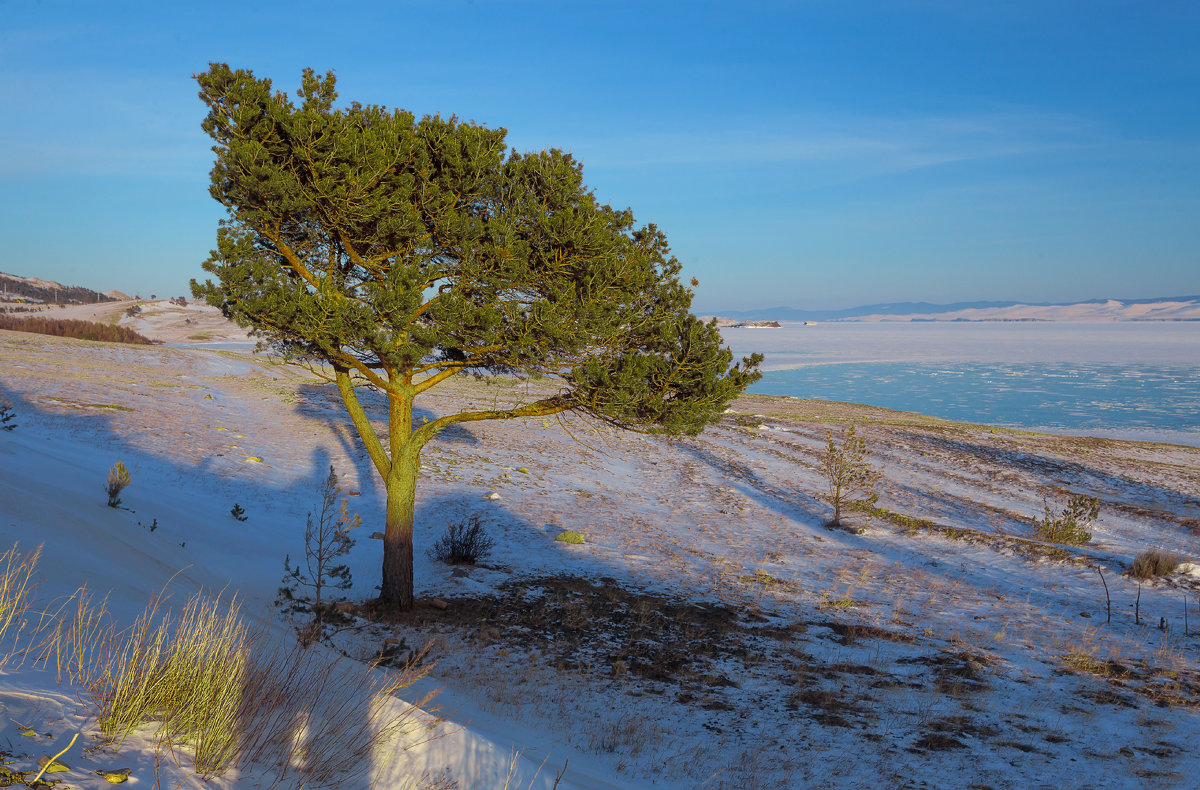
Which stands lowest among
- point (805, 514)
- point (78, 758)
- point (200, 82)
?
point (805, 514)

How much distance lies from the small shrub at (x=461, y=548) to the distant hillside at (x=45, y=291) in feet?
435

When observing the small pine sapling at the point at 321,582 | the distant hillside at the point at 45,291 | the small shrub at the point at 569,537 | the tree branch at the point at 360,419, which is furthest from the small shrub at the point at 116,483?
the distant hillside at the point at 45,291

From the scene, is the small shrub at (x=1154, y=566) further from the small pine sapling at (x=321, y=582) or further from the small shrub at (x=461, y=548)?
the small pine sapling at (x=321, y=582)

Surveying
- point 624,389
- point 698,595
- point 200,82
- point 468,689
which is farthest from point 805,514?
point 200,82

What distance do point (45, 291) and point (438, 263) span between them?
16232 cm

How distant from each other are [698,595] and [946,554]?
289 inches

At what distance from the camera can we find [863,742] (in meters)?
6.73

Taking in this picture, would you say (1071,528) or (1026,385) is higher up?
(1026,385)

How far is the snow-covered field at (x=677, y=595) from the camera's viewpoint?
6.31 m

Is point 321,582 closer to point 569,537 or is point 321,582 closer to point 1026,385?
point 569,537

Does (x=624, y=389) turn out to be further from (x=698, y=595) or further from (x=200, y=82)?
(x=200, y=82)

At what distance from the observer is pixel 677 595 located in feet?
39.9

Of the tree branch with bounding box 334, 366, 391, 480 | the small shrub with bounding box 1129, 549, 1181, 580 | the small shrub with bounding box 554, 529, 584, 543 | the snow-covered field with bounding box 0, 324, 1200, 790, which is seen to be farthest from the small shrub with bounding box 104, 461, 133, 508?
the small shrub with bounding box 1129, 549, 1181, 580

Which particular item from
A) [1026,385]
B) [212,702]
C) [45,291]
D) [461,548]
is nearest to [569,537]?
[461,548]
